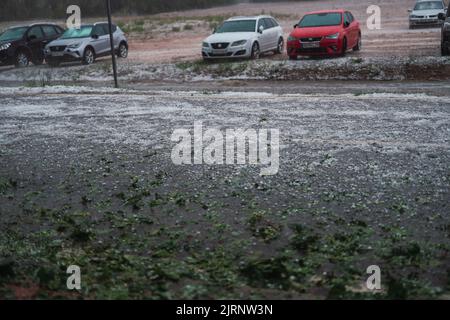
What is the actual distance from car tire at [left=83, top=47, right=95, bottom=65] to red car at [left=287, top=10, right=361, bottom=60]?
8.15 metres

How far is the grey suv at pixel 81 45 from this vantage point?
23.8 m

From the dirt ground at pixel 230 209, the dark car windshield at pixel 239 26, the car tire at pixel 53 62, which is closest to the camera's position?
the dirt ground at pixel 230 209

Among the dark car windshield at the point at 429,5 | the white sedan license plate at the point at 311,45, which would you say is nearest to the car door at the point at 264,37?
the white sedan license plate at the point at 311,45

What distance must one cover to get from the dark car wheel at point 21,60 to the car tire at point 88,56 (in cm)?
278

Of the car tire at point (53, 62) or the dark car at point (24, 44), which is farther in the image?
the dark car at point (24, 44)

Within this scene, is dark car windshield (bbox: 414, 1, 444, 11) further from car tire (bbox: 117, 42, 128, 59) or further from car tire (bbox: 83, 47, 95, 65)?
car tire (bbox: 83, 47, 95, 65)

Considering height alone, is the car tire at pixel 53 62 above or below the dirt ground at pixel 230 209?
above

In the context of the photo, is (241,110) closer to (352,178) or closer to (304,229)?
(352,178)

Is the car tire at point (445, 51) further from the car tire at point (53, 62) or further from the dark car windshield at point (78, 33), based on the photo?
the car tire at point (53, 62)

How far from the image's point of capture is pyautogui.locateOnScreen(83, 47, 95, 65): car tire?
939 inches

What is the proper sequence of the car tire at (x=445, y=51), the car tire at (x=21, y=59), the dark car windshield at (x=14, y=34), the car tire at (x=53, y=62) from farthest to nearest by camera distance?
the dark car windshield at (x=14, y=34) → the car tire at (x=21, y=59) → the car tire at (x=53, y=62) → the car tire at (x=445, y=51)

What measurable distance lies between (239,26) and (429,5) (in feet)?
49.6

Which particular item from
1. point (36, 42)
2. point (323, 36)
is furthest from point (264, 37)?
point (36, 42)

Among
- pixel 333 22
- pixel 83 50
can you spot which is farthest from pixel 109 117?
pixel 83 50
